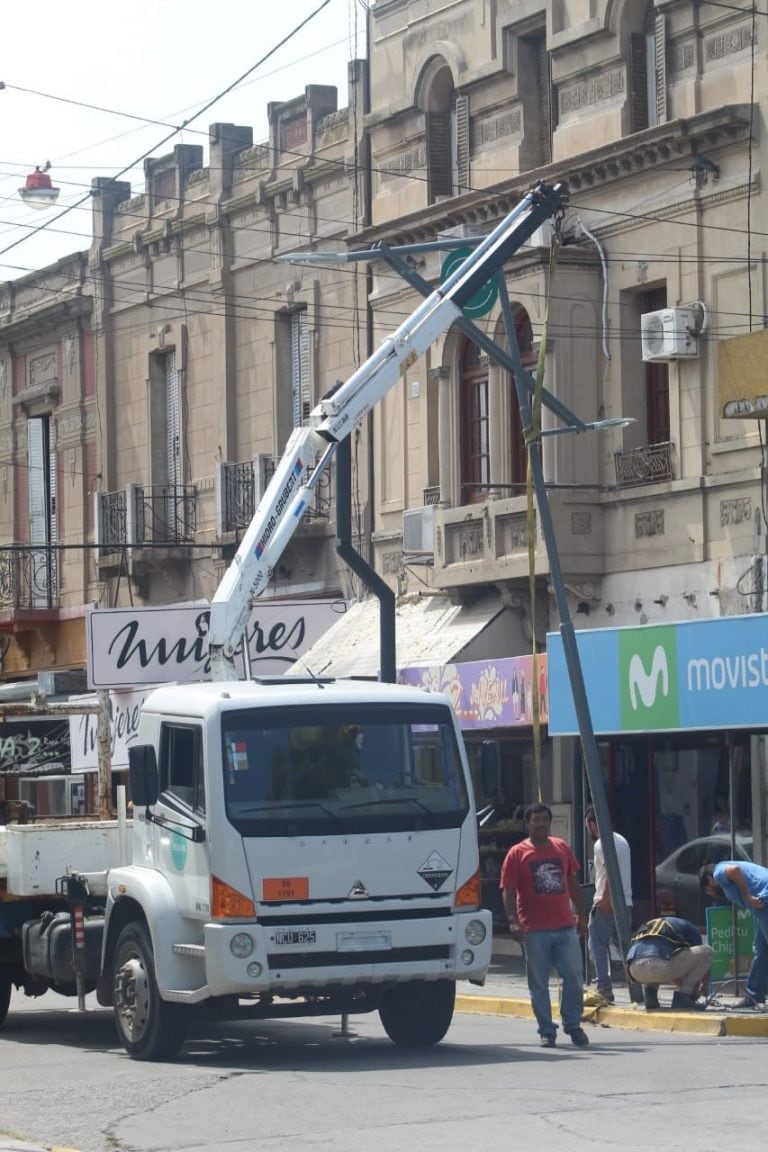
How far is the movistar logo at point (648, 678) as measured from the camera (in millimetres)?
20125

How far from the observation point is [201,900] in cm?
1423

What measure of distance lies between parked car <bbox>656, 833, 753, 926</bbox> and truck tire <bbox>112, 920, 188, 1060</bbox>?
28.7 feet

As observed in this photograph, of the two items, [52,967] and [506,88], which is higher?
[506,88]

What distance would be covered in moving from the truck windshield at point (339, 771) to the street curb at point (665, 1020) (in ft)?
10.1

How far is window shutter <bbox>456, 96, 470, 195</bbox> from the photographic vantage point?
27672 millimetres

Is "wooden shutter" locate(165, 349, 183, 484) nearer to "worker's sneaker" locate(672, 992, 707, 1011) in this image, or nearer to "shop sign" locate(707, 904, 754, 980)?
"shop sign" locate(707, 904, 754, 980)

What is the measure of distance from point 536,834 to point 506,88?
46.3 ft

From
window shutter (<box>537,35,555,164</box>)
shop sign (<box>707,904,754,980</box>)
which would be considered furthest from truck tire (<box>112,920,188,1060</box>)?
window shutter (<box>537,35,555,164</box>)

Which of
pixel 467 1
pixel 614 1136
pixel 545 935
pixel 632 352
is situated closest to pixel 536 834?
pixel 545 935

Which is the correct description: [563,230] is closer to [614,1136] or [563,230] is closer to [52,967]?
[52,967]

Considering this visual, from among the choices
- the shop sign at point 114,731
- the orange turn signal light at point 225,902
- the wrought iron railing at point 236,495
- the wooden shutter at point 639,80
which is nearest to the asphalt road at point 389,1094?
the orange turn signal light at point 225,902

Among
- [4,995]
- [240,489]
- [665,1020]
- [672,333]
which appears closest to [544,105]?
[672,333]

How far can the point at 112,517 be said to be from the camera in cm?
3475

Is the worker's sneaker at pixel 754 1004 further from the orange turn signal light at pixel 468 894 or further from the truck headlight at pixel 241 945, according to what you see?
the truck headlight at pixel 241 945
